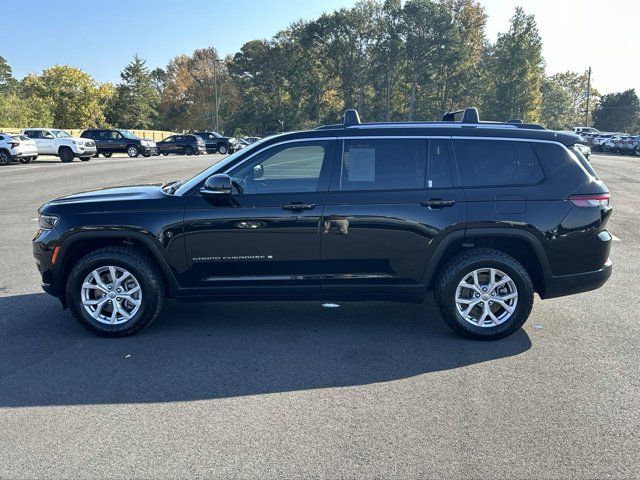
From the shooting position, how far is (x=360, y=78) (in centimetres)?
8325

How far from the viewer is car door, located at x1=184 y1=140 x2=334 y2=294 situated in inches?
186

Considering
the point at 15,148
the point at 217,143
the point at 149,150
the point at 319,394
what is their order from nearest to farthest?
1. the point at 319,394
2. the point at 15,148
3. the point at 149,150
4. the point at 217,143

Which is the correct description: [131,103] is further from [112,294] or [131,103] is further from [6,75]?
[112,294]

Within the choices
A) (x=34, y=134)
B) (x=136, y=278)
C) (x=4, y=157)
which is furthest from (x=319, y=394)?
(x=34, y=134)

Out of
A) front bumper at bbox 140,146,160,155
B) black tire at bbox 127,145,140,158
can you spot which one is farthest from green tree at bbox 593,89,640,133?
black tire at bbox 127,145,140,158

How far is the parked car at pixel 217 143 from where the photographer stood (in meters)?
46.7

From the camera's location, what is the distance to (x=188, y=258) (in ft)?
15.7

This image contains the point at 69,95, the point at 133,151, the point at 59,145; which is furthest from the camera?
the point at 69,95

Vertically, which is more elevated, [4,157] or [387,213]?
[387,213]

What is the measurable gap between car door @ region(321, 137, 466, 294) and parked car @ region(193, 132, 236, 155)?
43.2 metres

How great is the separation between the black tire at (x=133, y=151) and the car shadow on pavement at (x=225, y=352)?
110 feet

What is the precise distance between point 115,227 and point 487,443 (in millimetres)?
3467

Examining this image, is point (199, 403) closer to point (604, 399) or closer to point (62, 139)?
point (604, 399)

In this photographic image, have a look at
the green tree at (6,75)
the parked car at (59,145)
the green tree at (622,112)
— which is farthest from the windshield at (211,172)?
the green tree at (6,75)
